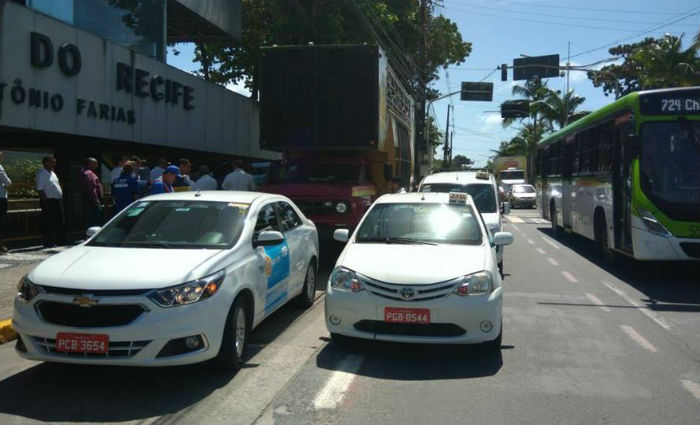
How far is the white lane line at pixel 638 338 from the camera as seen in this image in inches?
241

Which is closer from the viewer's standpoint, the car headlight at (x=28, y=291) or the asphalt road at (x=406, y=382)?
the asphalt road at (x=406, y=382)

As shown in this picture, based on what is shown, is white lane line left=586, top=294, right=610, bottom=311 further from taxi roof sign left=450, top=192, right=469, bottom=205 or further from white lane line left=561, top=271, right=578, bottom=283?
taxi roof sign left=450, top=192, right=469, bottom=205

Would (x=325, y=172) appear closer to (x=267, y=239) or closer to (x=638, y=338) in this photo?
(x=267, y=239)

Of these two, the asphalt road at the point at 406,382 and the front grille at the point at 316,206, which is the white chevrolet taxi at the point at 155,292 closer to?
the asphalt road at the point at 406,382

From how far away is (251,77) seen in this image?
2650 centimetres

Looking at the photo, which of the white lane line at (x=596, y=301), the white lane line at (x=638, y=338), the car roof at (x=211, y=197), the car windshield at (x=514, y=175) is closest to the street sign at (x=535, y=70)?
the car windshield at (x=514, y=175)

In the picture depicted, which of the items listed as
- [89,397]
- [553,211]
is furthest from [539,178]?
[89,397]

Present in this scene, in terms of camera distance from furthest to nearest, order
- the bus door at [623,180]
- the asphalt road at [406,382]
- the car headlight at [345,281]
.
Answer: the bus door at [623,180] → the car headlight at [345,281] → the asphalt road at [406,382]

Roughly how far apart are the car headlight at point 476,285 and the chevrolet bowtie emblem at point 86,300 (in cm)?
293

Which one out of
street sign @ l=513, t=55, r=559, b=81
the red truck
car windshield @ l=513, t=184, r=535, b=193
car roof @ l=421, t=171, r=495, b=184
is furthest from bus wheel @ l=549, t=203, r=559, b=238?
street sign @ l=513, t=55, r=559, b=81

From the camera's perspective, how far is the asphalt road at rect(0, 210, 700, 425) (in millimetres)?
4324

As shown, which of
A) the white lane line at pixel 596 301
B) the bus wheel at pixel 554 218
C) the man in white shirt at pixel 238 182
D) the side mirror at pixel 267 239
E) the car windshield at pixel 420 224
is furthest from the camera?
the bus wheel at pixel 554 218

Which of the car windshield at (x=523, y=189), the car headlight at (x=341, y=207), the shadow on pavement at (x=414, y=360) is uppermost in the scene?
the car windshield at (x=523, y=189)

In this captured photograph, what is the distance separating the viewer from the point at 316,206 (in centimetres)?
1084
